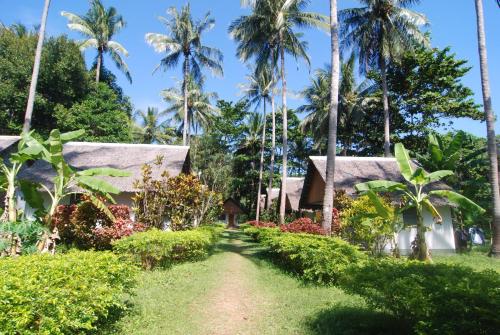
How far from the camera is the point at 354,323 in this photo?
5.41 metres

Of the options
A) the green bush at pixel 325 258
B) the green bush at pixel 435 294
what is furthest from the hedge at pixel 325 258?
the green bush at pixel 435 294

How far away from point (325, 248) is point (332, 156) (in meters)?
4.58

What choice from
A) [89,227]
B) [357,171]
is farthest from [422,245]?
[89,227]

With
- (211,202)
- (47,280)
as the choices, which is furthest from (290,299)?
(211,202)

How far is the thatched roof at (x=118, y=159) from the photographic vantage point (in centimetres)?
1617

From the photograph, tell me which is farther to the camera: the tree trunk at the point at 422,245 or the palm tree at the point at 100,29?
the palm tree at the point at 100,29

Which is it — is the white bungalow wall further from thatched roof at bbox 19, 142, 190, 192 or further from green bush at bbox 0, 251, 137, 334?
green bush at bbox 0, 251, 137, 334

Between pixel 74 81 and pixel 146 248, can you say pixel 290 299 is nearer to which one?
pixel 146 248

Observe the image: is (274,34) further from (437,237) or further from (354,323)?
(354,323)

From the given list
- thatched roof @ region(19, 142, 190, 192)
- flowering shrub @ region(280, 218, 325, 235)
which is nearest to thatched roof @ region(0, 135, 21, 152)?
thatched roof @ region(19, 142, 190, 192)

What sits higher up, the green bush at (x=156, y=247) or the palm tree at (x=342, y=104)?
the palm tree at (x=342, y=104)

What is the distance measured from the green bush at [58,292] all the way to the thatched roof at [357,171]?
520 inches

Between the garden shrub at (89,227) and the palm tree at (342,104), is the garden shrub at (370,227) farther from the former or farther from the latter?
the palm tree at (342,104)

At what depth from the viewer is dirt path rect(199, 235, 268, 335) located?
5.55 meters
